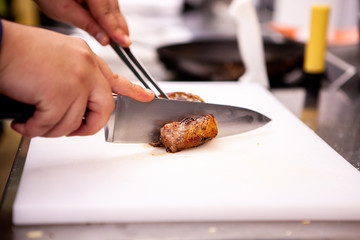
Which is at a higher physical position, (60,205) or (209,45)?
(60,205)

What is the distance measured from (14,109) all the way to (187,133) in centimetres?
42

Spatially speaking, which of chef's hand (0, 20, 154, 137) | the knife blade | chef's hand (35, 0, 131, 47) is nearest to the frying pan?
chef's hand (35, 0, 131, 47)

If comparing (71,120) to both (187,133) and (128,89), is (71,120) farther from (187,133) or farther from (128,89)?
(187,133)

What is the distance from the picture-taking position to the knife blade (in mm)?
994

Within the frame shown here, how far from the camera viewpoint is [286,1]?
10.5 ft

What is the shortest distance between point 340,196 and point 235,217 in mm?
232

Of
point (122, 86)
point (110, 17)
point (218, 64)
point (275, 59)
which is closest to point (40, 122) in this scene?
point (122, 86)

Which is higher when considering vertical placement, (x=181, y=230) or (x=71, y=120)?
(x=71, y=120)

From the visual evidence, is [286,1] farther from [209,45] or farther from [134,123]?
[134,123]

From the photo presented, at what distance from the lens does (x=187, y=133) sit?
3.31ft

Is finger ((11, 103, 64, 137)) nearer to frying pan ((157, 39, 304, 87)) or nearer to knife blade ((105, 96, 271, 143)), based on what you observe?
knife blade ((105, 96, 271, 143))

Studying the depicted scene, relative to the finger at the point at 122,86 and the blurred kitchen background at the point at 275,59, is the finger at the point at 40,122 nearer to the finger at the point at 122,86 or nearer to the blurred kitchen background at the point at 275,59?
the finger at the point at 122,86

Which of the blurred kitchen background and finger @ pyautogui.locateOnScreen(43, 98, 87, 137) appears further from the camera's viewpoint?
the blurred kitchen background

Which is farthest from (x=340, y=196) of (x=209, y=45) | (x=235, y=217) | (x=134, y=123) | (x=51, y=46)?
(x=209, y=45)
